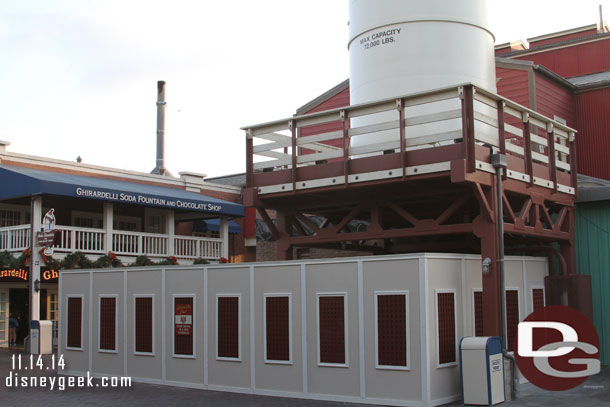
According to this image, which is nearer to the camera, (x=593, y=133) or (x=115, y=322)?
(x=115, y=322)

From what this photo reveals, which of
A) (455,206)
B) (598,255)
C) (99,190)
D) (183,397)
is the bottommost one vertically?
(183,397)

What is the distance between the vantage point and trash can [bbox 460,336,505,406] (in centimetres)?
1266

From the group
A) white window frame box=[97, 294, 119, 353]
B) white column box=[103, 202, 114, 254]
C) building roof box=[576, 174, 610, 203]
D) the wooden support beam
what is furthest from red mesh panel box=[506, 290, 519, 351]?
white column box=[103, 202, 114, 254]

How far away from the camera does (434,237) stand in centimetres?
1853

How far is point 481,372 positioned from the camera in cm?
1273

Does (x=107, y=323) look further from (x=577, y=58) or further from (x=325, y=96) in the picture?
(x=577, y=58)

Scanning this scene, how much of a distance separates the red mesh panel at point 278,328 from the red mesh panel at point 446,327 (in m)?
3.08

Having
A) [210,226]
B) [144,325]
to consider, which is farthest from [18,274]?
[144,325]

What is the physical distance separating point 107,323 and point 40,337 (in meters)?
8.16

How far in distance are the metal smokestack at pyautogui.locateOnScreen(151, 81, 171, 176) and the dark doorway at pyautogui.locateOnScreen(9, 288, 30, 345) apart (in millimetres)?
14568

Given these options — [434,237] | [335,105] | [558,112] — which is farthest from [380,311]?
[335,105]

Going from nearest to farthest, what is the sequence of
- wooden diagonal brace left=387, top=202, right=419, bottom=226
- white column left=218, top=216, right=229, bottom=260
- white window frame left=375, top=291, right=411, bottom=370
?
white window frame left=375, top=291, right=411, bottom=370
wooden diagonal brace left=387, top=202, right=419, bottom=226
white column left=218, top=216, right=229, bottom=260

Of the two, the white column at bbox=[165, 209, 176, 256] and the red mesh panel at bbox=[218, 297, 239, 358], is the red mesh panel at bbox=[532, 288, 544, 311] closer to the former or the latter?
the red mesh panel at bbox=[218, 297, 239, 358]

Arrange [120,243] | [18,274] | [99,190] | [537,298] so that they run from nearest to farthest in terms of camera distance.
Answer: [537,298], [18,274], [99,190], [120,243]
